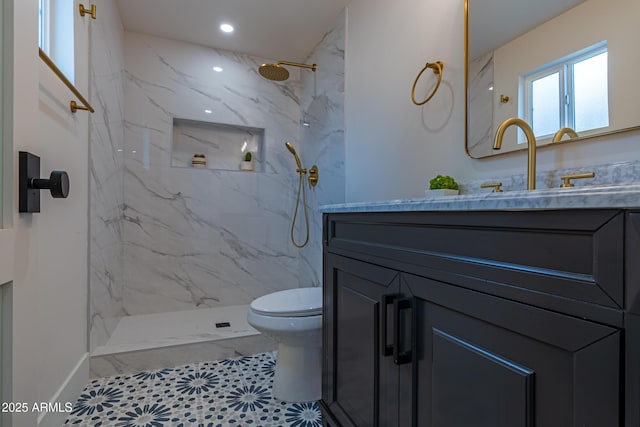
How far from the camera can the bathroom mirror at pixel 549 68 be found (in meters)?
0.85

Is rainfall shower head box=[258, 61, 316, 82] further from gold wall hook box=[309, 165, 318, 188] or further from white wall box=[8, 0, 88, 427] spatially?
white wall box=[8, 0, 88, 427]

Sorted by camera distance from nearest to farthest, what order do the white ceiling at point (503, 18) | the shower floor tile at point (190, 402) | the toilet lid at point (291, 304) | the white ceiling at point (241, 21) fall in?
the white ceiling at point (503, 18) → the shower floor tile at point (190, 402) → the toilet lid at point (291, 304) → the white ceiling at point (241, 21)

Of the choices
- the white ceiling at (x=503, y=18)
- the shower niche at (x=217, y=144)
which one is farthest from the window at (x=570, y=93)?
the shower niche at (x=217, y=144)

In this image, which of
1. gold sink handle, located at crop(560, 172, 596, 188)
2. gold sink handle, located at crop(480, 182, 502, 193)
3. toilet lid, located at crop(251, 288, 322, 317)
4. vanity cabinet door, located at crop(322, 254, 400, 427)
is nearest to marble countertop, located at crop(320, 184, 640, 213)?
vanity cabinet door, located at crop(322, 254, 400, 427)

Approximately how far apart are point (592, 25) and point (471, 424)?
1.13m

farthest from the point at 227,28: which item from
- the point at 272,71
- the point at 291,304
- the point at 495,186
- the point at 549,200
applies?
the point at 549,200

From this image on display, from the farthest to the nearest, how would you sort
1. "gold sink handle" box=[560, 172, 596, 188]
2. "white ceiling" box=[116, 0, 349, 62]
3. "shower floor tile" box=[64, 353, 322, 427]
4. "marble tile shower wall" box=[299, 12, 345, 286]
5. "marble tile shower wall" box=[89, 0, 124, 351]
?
"marble tile shower wall" box=[299, 12, 345, 286], "white ceiling" box=[116, 0, 349, 62], "marble tile shower wall" box=[89, 0, 124, 351], "shower floor tile" box=[64, 353, 322, 427], "gold sink handle" box=[560, 172, 596, 188]

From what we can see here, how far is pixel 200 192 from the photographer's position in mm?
2752

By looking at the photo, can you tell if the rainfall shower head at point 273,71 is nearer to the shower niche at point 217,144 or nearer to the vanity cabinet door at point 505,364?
the shower niche at point 217,144

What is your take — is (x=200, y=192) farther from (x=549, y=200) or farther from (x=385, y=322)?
(x=549, y=200)

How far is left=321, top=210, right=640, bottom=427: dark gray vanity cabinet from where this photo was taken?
40 cm

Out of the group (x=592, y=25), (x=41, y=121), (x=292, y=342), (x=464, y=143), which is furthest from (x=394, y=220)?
(x=41, y=121)

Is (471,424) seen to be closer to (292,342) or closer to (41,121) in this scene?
(292,342)

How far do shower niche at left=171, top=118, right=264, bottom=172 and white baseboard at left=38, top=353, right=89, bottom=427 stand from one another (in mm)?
1673
